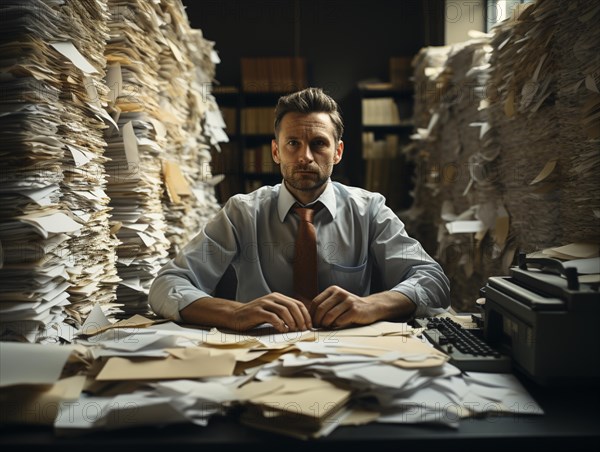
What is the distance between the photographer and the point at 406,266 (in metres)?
1.67

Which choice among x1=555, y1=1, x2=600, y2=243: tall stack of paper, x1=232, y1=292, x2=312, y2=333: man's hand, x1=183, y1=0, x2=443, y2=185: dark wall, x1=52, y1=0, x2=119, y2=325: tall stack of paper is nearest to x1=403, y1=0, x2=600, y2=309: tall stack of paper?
x1=555, y1=1, x2=600, y2=243: tall stack of paper

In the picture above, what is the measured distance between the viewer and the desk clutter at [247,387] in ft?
2.51

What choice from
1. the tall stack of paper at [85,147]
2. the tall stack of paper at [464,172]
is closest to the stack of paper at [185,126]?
the tall stack of paper at [85,147]

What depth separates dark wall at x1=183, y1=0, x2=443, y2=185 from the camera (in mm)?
5234

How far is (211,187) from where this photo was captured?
3.65 m

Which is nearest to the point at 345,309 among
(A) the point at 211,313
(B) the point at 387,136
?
(A) the point at 211,313

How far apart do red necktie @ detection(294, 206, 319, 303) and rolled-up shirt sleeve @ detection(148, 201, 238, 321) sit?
246mm

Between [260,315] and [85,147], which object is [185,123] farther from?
[260,315]

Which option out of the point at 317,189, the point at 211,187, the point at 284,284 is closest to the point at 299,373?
the point at 284,284

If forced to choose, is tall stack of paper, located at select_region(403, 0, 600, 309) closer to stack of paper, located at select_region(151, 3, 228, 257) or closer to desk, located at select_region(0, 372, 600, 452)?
Answer: desk, located at select_region(0, 372, 600, 452)

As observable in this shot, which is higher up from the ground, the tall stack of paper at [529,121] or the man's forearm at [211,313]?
the tall stack of paper at [529,121]

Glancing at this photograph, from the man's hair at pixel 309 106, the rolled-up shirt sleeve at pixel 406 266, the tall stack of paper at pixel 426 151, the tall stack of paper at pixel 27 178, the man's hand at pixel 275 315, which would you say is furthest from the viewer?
the tall stack of paper at pixel 426 151

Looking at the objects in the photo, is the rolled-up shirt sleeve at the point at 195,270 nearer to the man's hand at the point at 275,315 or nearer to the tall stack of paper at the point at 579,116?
the man's hand at the point at 275,315

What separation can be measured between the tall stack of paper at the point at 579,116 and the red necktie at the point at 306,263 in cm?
82
